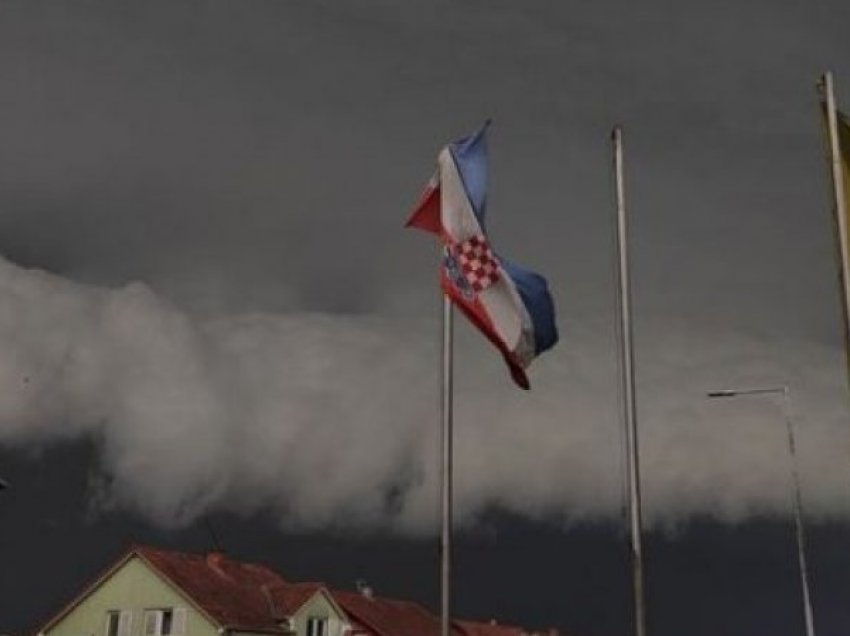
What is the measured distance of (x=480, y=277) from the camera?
2525 cm

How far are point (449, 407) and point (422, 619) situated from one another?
237 feet

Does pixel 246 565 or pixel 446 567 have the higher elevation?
pixel 246 565

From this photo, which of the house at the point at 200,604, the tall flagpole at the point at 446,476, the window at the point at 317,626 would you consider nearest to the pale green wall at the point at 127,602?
the house at the point at 200,604

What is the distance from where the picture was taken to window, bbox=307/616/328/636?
82.9m

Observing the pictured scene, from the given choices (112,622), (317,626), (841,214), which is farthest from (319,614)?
(841,214)

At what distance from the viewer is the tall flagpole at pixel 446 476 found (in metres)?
24.8

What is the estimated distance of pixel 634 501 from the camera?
81.8 ft

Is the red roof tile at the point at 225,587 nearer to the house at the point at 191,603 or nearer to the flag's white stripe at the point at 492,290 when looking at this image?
the house at the point at 191,603

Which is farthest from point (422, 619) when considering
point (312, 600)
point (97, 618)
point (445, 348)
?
point (445, 348)

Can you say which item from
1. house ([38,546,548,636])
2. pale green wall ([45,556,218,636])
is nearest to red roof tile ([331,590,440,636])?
house ([38,546,548,636])

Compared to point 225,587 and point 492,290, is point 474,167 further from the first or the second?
point 225,587

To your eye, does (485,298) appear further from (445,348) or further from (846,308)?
(846,308)

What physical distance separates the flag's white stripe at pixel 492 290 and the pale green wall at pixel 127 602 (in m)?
56.9

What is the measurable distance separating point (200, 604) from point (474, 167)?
56984 millimetres
